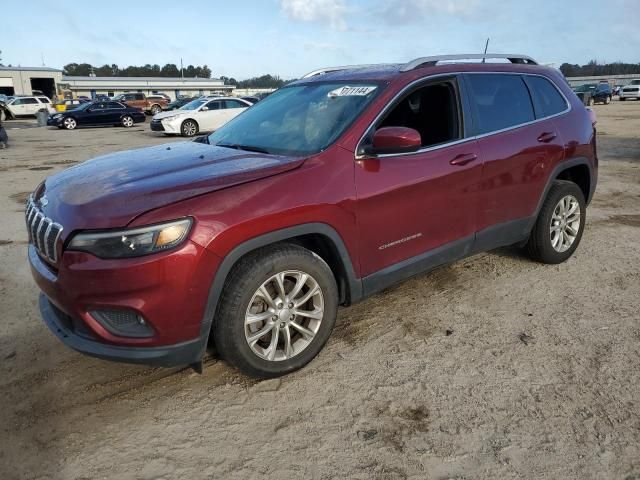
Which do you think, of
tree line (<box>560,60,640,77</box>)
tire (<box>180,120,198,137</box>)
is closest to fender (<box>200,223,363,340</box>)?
tire (<box>180,120,198,137</box>)

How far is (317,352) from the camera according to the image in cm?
312

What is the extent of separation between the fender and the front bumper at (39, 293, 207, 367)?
10cm

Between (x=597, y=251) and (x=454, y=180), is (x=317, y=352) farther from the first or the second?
(x=597, y=251)

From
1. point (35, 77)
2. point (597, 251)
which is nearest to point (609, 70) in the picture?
point (35, 77)

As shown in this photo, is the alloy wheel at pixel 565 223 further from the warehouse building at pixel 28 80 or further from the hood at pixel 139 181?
the warehouse building at pixel 28 80

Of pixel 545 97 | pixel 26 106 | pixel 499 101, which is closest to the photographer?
pixel 499 101

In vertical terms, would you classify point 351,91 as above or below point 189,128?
above

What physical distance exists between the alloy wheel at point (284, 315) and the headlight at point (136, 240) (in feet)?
1.88

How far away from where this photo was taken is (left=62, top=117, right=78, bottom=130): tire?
87.0ft

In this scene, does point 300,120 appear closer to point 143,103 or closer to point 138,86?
point 143,103

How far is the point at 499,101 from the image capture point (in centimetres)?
401

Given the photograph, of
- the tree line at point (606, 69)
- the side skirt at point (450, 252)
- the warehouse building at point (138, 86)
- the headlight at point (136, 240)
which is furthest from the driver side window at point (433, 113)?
the tree line at point (606, 69)

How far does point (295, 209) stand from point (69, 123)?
28.0 meters

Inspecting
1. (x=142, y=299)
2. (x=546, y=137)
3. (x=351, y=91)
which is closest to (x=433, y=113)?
(x=351, y=91)
